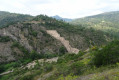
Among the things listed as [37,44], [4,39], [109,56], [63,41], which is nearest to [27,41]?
[37,44]

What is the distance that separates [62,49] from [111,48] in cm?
4056

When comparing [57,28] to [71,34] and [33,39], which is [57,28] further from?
Answer: [33,39]

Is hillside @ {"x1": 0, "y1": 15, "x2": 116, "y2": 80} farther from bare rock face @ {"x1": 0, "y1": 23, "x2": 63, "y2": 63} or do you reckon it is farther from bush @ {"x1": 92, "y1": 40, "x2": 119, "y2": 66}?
bush @ {"x1": 92, "y1": 40, "x2": 119, "y2": 66}

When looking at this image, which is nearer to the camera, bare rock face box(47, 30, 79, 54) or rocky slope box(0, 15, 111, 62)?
rocky slope box(0, 15, 111, 62)

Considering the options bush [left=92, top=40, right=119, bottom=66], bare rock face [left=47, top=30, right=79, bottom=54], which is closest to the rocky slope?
bare rock face [left=47, top=30, right=79, bottom=54]

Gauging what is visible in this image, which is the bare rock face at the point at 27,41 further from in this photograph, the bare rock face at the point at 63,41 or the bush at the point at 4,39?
the bare rock face at the point at 63,41

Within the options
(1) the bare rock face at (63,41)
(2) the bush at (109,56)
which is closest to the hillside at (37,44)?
(1) the bare rock face at (63,41)

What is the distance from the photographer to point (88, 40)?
65.6 metres

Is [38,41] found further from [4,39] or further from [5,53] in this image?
[5,53]

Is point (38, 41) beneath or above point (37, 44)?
above

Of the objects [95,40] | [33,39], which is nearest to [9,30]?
[33,39]

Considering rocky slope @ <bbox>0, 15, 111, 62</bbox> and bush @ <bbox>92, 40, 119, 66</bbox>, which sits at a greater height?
bush @ <bbox>92, 40, 119, 66</bbox>

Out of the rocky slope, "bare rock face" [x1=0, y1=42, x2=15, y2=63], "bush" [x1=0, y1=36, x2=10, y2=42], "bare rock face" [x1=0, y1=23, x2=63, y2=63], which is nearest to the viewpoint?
"bare rock face" [x1=0, y1=42, x2=15, y2=63]

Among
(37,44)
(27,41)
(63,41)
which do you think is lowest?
(37,44)
